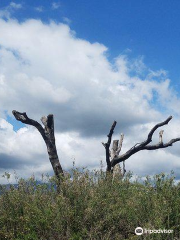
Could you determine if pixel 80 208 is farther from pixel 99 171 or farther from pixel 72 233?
pixel 99 171

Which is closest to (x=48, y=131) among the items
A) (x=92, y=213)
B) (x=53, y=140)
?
(x=53, y=140)

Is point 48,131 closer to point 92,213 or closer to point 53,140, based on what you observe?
point 53,140

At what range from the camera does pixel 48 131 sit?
1474cm

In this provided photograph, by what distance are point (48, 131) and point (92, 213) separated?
22.8ft

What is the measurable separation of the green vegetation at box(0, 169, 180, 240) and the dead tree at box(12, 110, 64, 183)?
4695mm

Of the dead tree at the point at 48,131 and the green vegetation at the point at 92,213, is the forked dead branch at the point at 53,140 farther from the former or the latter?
the green vegetation at the point at 92,213

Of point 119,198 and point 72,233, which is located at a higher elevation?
point 119,198

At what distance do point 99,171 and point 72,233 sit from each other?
308 centimetres

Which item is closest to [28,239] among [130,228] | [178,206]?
[130,228]

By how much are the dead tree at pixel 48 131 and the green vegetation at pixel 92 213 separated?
470 cm

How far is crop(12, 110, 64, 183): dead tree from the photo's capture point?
47.0 feet

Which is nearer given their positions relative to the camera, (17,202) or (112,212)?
(112,212)

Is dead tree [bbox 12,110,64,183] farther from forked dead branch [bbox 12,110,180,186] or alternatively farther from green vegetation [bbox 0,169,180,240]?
green vegetation [bbox 0,169,180,240]

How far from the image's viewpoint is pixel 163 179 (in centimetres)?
930
